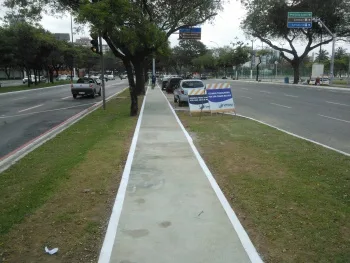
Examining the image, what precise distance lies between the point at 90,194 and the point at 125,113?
35.8 ft

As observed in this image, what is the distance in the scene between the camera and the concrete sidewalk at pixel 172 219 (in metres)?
3.78

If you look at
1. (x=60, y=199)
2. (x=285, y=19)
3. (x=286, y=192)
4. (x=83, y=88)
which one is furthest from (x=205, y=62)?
(x=60, y=199)

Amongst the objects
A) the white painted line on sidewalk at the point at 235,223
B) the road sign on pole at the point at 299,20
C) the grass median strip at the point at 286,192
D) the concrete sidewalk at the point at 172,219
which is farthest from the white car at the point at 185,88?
Result: the road sign on pole at the point at 299,20

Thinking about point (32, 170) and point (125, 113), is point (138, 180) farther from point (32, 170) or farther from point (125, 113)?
point (125, 113)

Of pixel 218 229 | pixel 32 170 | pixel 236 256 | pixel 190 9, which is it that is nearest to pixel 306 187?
pixel 218 229

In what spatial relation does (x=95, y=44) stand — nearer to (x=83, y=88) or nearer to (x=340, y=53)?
(x=83, y=88)

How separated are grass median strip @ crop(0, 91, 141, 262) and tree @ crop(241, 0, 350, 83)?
39.7m

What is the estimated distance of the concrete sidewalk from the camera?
3775mm

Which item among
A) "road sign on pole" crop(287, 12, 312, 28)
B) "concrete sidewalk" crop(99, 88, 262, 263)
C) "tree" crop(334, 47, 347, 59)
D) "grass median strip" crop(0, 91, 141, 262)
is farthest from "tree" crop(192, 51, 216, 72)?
"concrete sidewalk" crop(99, 88, 262, 263)

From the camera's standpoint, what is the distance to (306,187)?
581 cm

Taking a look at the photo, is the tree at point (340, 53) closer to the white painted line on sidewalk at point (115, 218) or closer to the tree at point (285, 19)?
the tree at point (285, 19)

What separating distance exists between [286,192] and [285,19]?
42.7 m

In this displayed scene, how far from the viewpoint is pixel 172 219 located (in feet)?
15.2

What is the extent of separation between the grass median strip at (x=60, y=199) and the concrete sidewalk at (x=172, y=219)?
27cm
